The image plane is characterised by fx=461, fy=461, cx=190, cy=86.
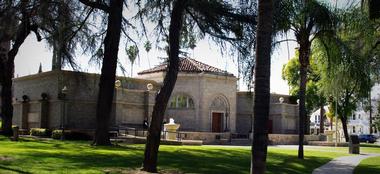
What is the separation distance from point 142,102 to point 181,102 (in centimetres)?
492

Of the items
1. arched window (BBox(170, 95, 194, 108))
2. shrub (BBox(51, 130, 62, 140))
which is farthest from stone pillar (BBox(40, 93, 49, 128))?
arched window (BBox(170, 95, 194, 108))

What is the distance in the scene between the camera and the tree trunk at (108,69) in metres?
24.5

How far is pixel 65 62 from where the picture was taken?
24.8 meters

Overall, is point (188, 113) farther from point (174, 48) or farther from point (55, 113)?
point (174, 48)

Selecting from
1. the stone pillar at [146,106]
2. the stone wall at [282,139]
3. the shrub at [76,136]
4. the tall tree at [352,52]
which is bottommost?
the stone wall at [282,139]

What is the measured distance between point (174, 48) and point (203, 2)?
5.91 feet

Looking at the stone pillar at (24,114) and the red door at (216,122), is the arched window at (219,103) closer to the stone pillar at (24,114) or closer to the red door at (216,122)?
the red door at (216,122)

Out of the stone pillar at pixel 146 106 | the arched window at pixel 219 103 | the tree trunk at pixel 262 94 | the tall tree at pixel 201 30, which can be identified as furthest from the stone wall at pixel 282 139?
the tree trunk at pixel 262 94

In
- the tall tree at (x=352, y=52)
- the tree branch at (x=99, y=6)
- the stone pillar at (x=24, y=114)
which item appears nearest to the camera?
the tall tree at (x=352, y=52)

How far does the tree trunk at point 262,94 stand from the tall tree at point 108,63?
53.4ft

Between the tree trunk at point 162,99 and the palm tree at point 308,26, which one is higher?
the palm tree at point 308,26

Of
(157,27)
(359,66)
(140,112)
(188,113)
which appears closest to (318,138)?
(188,113)

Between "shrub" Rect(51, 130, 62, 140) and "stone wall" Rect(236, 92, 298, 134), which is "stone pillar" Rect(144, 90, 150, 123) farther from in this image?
"stone wall" Rect(236, 92, 298, 134)

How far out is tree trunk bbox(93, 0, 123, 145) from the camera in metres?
24.5
